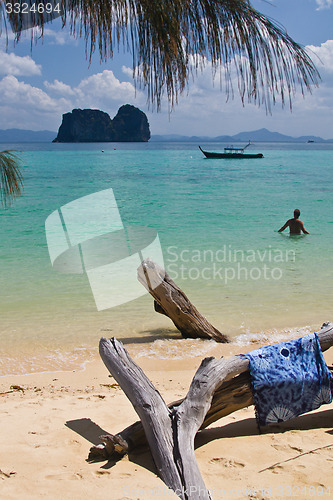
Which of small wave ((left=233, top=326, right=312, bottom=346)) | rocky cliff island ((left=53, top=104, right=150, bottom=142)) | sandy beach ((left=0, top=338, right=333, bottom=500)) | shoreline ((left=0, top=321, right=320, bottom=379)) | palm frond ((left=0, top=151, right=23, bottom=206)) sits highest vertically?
rocky cliff island ((left=53, top=104, right=150, bottom=142))

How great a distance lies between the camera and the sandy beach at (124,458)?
8.37 ft

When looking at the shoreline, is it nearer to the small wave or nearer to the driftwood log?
the small wave

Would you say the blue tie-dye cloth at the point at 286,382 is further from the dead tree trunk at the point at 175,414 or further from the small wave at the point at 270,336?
the small wave at the point at 270,336

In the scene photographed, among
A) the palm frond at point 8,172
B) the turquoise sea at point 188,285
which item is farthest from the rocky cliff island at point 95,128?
the palm frond at point 8,172

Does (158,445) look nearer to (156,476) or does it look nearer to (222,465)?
(156,476)

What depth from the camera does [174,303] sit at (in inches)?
224

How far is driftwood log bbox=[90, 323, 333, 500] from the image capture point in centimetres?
264

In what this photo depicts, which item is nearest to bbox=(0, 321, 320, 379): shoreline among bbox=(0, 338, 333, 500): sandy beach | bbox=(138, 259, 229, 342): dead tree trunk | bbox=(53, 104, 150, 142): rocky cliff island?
bbox=(138, 259, 229, 342): dead tree trunk

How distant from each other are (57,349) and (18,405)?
1798 mm

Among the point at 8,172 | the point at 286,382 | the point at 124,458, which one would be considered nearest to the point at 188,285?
the point at 286,382

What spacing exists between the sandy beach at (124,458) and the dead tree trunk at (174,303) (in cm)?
149

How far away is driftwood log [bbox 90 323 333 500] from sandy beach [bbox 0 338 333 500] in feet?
0.32

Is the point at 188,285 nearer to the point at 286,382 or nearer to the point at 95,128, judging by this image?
the point at 286,382

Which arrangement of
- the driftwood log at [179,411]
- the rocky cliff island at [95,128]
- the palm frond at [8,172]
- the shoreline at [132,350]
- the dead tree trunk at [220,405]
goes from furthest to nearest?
the rocky cliff island at [95,128] < the shoreline at [132,350] < the dead tree trunk at [220,405] < the driftwood log at [179,411] < the palm frond at [8,172]
